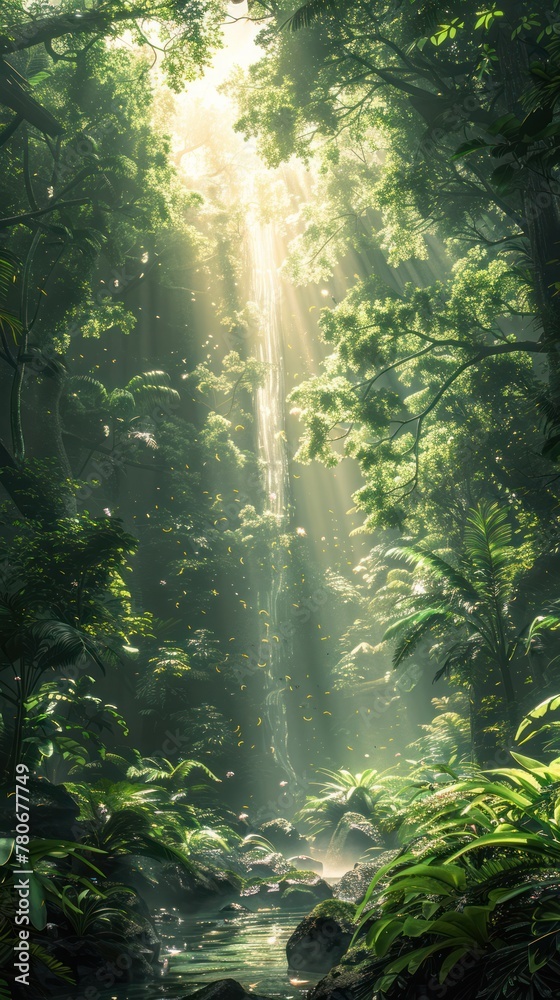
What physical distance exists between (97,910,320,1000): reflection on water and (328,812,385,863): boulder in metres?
5.84

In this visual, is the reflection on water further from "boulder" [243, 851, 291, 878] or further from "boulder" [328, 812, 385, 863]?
"boulder" [328, 812, 385, 863]

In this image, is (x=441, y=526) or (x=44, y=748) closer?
(x=44, y=748)

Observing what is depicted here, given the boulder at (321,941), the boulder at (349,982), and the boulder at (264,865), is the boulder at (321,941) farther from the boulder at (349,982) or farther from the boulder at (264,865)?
the boulder at (264,865)

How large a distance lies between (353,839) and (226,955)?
9.41 metres

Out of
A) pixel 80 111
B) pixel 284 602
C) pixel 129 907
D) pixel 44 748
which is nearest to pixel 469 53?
pixel 80 111

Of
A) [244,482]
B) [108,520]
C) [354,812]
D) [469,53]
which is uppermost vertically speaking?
[244,482]

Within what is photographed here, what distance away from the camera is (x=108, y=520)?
34.7ft

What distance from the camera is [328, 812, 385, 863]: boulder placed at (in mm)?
14812

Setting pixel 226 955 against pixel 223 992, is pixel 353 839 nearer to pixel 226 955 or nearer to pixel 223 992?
pixel 226 955

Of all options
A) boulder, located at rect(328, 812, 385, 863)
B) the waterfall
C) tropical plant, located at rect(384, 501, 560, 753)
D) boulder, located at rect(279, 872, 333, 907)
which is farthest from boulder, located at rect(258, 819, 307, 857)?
tropical plant, located at rect(384, 501, 560, 753)

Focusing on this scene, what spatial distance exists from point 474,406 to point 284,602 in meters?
13.6

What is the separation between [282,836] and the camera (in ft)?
53.2

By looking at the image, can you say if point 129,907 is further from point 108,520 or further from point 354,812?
point 354,812

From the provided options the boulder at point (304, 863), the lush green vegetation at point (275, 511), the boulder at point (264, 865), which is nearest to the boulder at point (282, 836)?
the lush green vegetation at point (275, 511)
